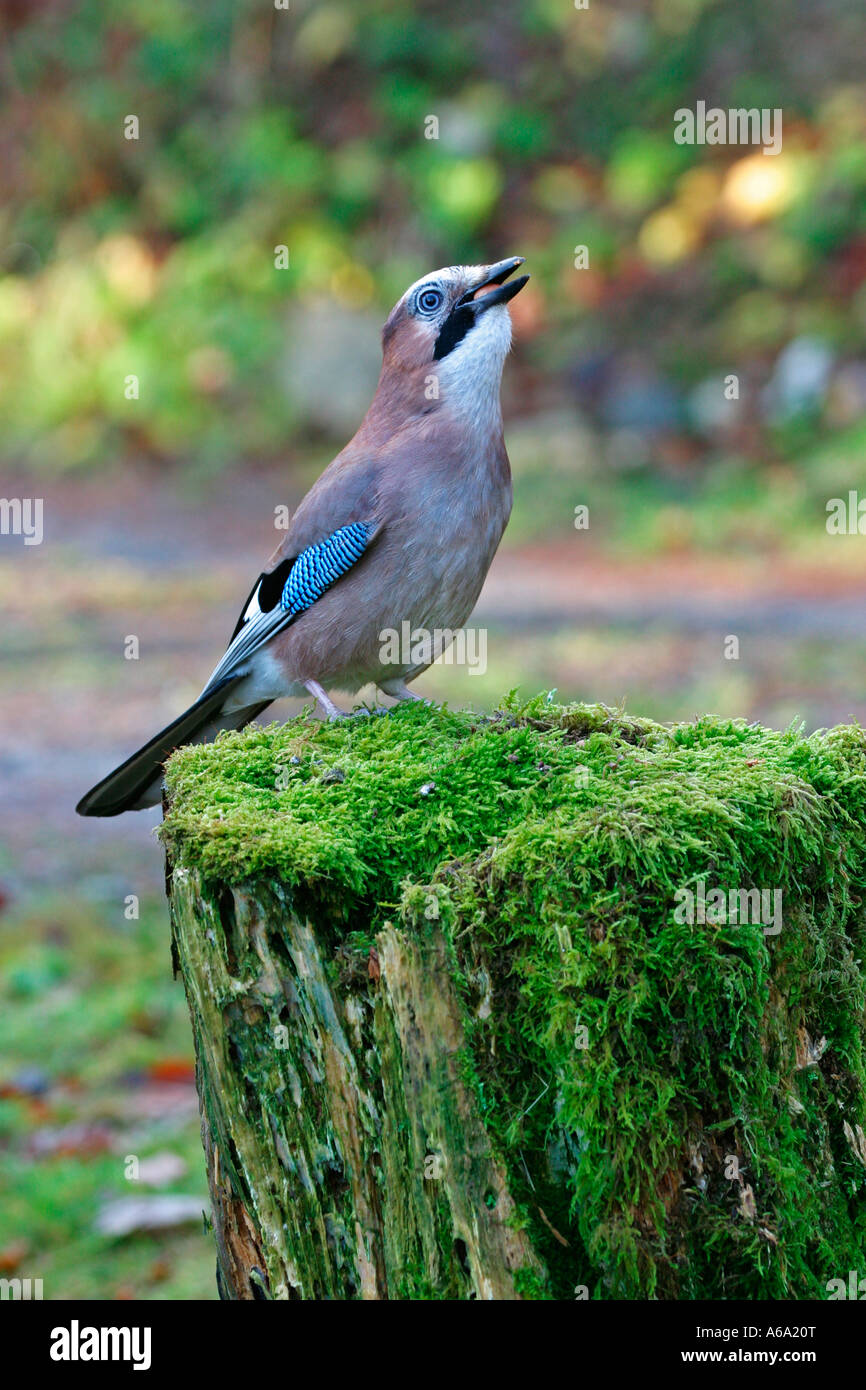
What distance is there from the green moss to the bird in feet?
4.33

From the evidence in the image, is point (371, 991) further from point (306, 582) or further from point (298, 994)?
point (306, 582)

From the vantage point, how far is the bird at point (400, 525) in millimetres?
4465

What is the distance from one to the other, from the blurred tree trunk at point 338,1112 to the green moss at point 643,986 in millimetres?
54

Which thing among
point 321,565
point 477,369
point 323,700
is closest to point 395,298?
point 477,369

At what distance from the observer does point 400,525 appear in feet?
14.6

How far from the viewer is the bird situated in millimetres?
4465

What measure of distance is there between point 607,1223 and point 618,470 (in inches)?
477

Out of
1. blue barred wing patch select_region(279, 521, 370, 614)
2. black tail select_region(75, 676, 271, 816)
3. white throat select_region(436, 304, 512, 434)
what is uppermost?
white throat select_region(436, 304, 512, 434)

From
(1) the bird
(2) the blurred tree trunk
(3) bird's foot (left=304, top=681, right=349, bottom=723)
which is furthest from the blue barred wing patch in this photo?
(2) the blurred tree trunk

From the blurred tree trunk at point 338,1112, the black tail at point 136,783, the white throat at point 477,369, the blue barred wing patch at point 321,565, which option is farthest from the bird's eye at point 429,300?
the blurred tree trunk at point 338,1112

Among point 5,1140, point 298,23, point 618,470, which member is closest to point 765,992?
point 5,1140

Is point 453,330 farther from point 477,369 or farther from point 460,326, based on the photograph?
point 477,369

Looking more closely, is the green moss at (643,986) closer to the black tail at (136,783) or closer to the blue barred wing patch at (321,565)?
the black tail at (136,783)

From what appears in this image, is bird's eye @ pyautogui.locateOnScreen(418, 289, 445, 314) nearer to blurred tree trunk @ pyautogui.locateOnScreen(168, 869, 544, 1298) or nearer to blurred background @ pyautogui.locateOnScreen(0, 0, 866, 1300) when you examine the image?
blurred tree trunk @ pyautogui.locateOnScreen(168, 869, 544, 1298)
